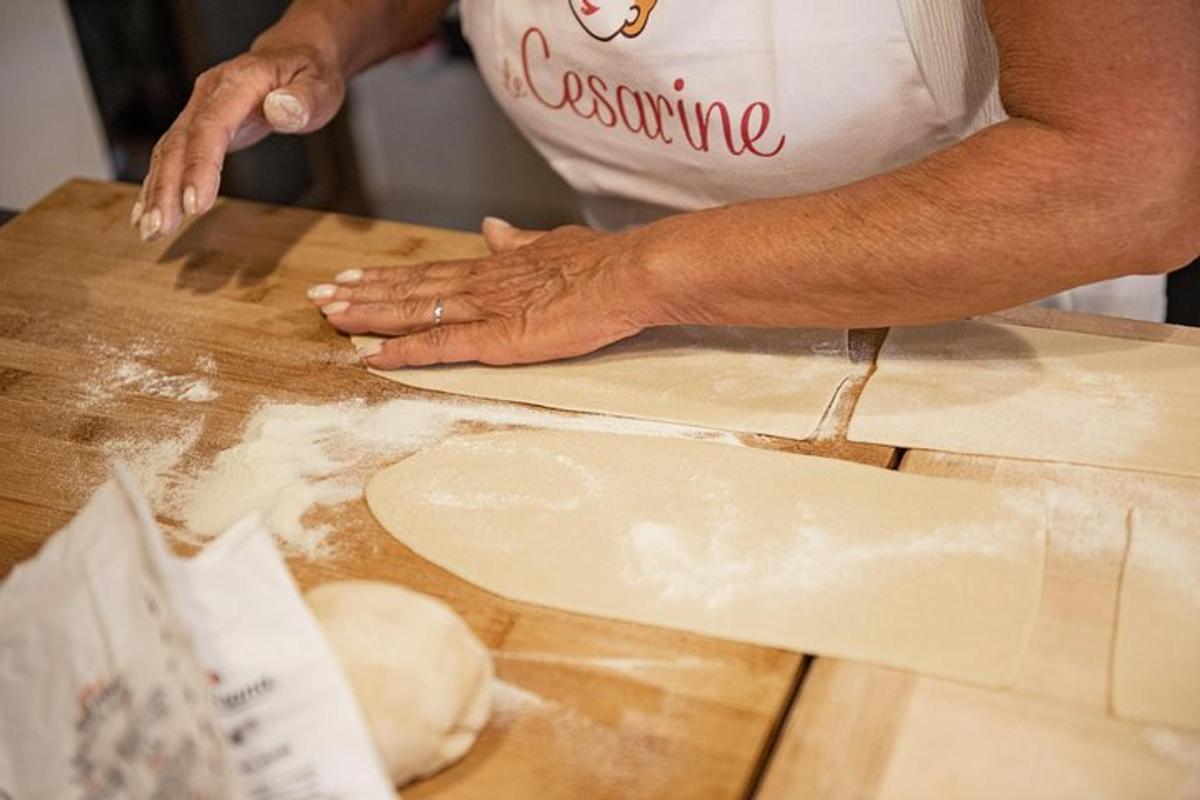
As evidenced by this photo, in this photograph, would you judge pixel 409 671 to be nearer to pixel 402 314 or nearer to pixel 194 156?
pixel 402 314

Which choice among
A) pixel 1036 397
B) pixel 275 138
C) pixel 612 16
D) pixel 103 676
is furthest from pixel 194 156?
pixel 275 138

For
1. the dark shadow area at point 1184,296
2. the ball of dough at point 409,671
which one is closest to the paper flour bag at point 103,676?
the ball of dough at point 409,671

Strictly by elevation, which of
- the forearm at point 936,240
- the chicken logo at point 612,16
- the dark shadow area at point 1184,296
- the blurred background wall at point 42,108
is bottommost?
the dark shadow area at point 1184,296

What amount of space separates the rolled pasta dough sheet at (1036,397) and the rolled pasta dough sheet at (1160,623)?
0.08 m

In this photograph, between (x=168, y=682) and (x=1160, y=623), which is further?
(x=1160, y=623)

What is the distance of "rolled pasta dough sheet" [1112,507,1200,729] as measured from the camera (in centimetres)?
81

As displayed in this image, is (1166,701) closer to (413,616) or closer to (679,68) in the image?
(413,616)

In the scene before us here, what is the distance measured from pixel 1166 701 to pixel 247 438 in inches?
30.3

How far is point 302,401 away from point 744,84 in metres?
0.53

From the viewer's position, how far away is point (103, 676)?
28.9 inches

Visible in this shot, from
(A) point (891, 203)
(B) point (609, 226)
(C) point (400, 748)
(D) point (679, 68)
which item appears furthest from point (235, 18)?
(C) point (400, 748)

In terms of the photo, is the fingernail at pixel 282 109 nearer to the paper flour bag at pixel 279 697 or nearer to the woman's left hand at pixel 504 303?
the woman's left hand at pixel 504 303

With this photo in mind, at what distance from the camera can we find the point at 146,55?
9.25ft

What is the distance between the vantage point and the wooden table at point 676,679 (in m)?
0.77
